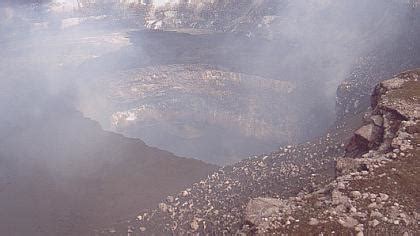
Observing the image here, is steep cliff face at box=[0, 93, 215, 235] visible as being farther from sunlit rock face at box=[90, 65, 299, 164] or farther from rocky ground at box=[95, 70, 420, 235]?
sunlit rock face at box=[90, 65, 299, 164]

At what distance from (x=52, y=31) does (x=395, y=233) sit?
5195cm

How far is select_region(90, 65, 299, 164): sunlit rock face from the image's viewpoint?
3209 centimetres

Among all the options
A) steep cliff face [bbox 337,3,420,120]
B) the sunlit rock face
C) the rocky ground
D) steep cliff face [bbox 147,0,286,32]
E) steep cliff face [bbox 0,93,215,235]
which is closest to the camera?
the rocky ground

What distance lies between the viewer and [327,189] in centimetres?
1018

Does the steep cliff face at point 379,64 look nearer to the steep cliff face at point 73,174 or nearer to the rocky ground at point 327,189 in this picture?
the rocky ground at point 327,189

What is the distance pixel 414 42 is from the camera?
26.8 meters

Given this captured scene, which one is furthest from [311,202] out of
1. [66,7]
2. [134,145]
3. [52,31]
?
[66,7]

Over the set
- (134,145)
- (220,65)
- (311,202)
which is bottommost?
(134,145)

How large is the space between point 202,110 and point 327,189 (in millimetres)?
26750

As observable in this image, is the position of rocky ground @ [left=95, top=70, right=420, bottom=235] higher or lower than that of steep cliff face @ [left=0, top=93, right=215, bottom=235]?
higher

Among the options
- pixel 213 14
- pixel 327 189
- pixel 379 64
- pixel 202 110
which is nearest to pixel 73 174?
pixel 202 110

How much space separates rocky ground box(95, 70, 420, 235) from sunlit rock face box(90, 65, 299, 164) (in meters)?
10.0

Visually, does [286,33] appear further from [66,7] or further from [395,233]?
[395,233]

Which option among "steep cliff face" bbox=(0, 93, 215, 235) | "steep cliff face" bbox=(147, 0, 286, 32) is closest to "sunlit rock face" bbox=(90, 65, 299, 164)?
"steep cliff face" bbox=(0, 93, 215, 235)
